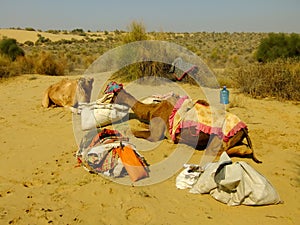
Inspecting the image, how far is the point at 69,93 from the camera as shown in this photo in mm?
7758

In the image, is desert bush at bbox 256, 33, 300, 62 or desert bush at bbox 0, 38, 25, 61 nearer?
desert bush at bbox 0, 38, 25, 61

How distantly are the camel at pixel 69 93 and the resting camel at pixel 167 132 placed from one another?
1683 millimetres

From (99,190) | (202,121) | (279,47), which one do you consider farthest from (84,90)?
(279,47)

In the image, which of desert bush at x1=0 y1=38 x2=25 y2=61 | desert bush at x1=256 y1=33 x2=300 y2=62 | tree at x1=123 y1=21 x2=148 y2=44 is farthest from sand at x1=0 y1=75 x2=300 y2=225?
desert bush at x1=256 y1=33 x2=300 y2=62

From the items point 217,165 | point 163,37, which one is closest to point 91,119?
point 217,165

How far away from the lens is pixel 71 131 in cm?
639

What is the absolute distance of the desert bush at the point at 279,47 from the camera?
17250 millimetres

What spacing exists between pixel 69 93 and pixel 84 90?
366 millimetres

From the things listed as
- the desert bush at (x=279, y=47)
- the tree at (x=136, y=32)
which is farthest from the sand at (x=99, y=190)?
the desert bush at (x=279, y=47)

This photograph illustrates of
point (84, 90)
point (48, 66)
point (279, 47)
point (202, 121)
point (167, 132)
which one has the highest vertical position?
point (279, 47)

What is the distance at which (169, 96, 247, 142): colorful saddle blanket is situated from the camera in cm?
489

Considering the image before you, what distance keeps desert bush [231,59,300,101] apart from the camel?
4926 mm

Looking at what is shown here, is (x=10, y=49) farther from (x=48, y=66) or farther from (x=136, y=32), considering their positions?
(x=136, y=32)

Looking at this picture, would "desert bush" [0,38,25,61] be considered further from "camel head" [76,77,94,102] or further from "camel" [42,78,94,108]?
"camel head" [76,77,94,102]
